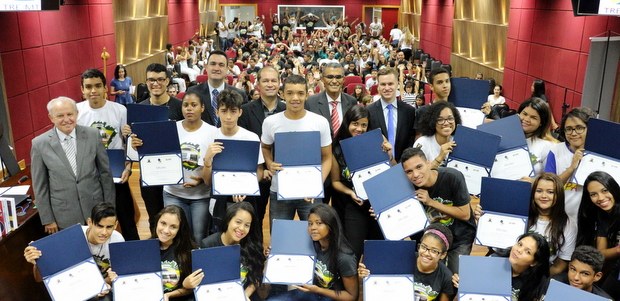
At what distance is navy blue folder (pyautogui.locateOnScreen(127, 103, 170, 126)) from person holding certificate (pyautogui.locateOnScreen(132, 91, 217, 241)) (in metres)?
0.21

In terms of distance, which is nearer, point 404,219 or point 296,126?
point 404,219

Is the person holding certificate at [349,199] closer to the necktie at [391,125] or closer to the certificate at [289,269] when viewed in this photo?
the necktie at [391,125]

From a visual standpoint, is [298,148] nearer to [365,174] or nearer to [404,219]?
[365,174]

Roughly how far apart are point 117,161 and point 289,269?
1.66m

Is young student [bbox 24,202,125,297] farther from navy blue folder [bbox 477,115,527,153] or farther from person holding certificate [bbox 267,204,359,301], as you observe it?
navy blue folder [bbox 477,115,527,153]

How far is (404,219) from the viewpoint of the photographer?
3084 millimetres

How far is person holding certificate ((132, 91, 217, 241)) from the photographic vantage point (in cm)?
364

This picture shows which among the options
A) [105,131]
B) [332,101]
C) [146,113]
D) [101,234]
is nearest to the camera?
[101,234]

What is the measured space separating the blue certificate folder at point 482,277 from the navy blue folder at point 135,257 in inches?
63.2

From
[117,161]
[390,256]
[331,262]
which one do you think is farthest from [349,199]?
[117,161]

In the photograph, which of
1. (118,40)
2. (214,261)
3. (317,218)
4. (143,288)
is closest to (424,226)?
(317,218)

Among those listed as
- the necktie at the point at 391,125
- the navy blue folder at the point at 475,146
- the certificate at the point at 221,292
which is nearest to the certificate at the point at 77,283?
the certificate at the point at 221,292

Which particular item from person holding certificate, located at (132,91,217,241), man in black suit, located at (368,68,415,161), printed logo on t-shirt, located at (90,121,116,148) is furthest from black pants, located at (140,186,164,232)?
man in black suit, located at (368,68,415,161)

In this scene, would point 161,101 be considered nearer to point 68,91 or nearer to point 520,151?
point 520,151
